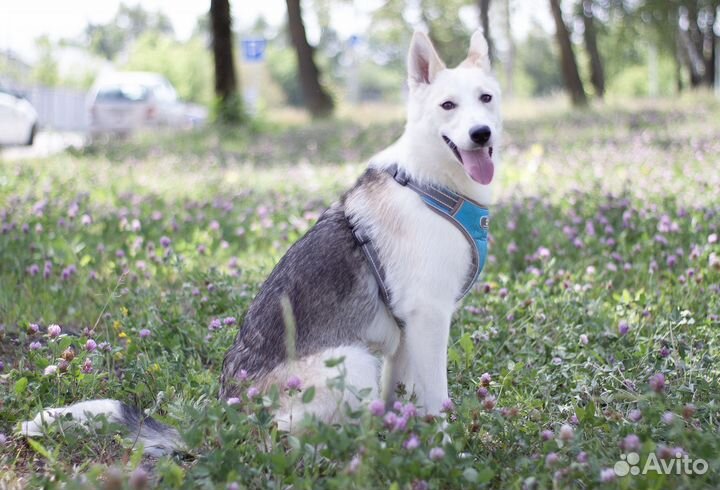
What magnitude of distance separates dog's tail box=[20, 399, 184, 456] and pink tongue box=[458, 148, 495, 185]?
1776 mm

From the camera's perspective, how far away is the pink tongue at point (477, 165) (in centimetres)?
341

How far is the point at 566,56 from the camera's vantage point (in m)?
22.4

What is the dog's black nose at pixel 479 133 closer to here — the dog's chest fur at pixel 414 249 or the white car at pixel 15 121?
the dog's chest fur at pixel 414 249

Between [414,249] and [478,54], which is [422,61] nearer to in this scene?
[478,54]

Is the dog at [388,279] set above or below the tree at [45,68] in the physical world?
below

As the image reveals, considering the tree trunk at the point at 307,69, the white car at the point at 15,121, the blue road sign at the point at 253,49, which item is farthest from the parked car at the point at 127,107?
the tree trunk at the point at 307,69

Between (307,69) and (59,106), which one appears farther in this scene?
(59,106)

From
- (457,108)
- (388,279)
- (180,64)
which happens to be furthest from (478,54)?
(180,64)

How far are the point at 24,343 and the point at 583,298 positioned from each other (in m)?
3.45

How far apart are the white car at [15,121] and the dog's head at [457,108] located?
51.5ft

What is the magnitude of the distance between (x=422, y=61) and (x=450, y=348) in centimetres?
156

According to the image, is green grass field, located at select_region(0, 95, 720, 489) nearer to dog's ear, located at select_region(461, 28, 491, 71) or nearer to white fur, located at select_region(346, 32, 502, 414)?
white fur, located at select_region(346, 32, 502, 414)

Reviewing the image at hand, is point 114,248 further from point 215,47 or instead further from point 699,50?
point 699,50

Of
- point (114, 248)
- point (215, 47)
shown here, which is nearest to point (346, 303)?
point (114, 248)
